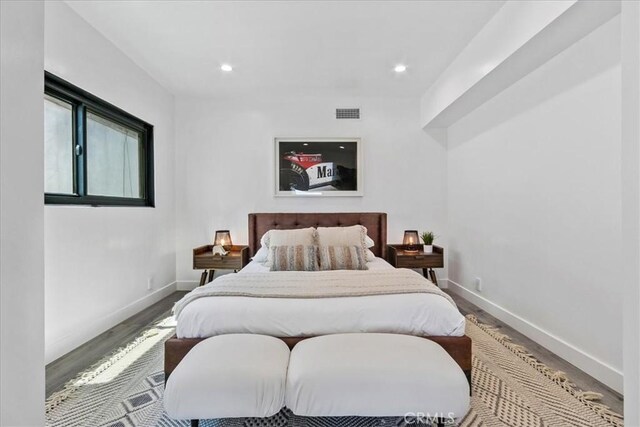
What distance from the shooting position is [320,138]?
4.21m

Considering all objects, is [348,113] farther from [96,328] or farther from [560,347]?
[96,328]

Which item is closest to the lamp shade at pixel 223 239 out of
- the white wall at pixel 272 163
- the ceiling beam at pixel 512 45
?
the white wall at pixel 272 163

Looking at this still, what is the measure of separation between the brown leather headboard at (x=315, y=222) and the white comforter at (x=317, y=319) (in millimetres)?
2128

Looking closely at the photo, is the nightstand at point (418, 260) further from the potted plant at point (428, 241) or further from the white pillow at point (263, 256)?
the white pillow at point (263, 256)

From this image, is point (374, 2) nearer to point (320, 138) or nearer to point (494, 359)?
point (320, 138)

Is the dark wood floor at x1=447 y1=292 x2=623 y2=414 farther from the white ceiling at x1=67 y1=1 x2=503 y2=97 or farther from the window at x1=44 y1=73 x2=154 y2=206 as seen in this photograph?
the window at x1=44 y1=73 x2=154 y2=206

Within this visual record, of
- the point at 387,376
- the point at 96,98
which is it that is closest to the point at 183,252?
the point at 96,98

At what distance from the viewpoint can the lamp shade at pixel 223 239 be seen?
13.1ft

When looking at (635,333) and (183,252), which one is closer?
(635,333)

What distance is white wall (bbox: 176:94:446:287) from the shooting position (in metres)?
4.24

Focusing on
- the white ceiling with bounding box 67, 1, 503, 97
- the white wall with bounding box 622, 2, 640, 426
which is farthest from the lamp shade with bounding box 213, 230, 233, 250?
the white wall with bounding box 622, 2, 640, 426

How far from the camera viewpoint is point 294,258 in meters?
3.03

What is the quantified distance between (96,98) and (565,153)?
3.91 meters
